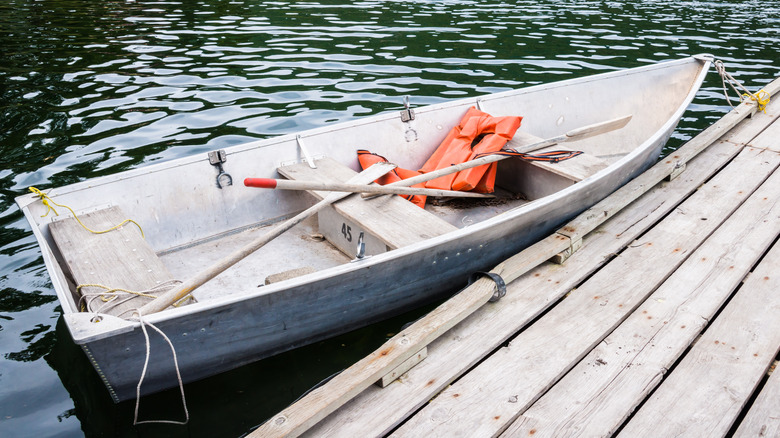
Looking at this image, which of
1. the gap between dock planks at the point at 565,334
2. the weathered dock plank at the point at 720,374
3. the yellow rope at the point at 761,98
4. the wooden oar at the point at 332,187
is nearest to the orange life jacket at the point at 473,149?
the wooden oar at the point at 332,187

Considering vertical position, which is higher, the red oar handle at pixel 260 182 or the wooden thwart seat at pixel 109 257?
the red oar handle at pixel 260 182

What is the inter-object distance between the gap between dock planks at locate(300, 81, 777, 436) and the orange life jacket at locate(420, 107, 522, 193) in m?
1.03

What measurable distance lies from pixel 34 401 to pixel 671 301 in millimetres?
3700

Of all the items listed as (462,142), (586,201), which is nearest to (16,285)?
(462,142)

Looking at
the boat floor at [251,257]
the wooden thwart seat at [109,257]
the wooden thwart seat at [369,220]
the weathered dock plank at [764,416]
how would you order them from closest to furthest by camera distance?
the weathered dock plank at [764,416] < the wooden thwart seat at [109,257] < the wooden thwart seat at [369,220] < the boat floor at [251,257]

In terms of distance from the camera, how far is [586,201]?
181 inches

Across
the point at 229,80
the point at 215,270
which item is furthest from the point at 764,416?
the point at 229,80

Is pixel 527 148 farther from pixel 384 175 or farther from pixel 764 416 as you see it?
pixel 764 416

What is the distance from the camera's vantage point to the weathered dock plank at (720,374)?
2703mm

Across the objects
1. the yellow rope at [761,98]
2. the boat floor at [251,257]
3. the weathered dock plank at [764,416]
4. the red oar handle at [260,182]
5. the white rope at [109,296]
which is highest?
the red oar handle at [260,182]

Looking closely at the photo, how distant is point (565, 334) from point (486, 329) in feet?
1.42

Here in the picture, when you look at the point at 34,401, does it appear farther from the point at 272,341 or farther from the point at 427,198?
the point at 427,198

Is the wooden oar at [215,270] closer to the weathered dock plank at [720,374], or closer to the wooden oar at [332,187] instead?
→ the wooden oar at [332,187]

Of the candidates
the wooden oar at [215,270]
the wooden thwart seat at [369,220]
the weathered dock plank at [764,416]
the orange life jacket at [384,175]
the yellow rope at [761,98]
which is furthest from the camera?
the yellow rope at [761,98]
